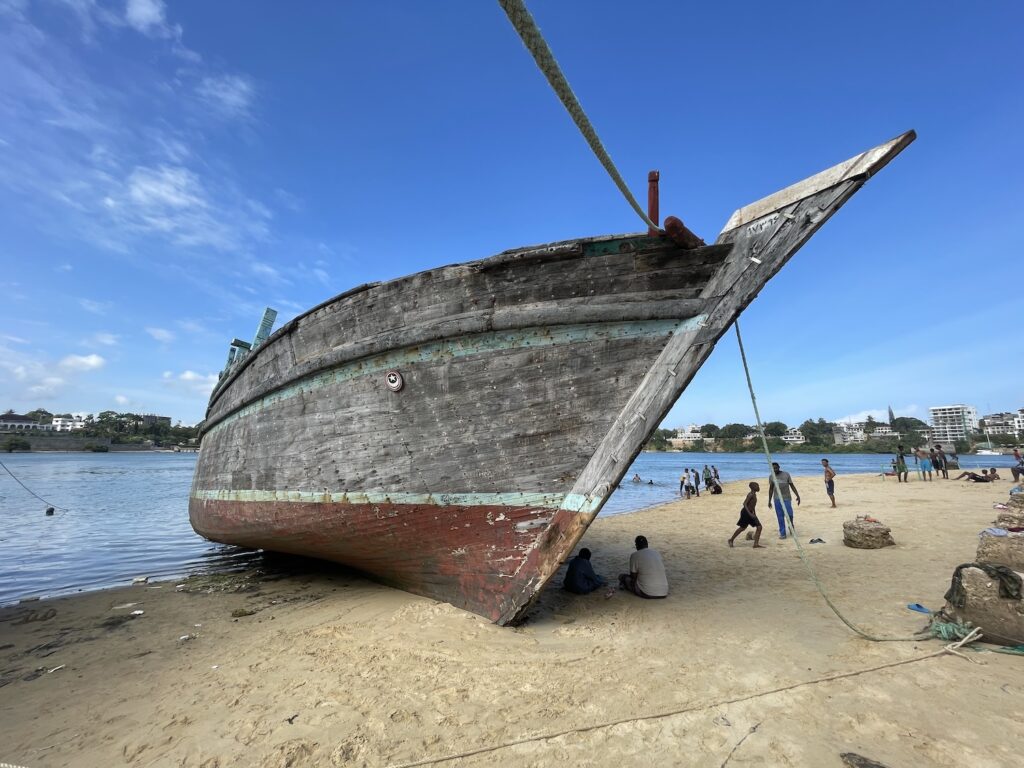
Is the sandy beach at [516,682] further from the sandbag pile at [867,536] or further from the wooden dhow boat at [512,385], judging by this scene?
the sandbag pile at [867,536]

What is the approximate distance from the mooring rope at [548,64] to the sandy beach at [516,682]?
9.70 feet

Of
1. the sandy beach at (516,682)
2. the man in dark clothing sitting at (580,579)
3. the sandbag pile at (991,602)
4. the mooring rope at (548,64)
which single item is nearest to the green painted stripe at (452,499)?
the sandy beach at (516,682)

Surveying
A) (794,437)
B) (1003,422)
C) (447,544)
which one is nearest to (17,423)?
(447,544)

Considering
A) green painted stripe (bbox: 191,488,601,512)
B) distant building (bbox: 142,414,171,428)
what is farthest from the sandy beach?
distant building (bbox: 142,414,171,428)

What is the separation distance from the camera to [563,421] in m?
3.76

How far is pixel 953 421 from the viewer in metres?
159

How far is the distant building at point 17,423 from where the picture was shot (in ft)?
314

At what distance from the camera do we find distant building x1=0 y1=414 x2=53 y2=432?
95750 millimetres

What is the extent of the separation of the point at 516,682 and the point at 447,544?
1355 mm

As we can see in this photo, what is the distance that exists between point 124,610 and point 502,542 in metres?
5.19

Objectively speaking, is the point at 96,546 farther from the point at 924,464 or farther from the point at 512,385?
the point at 924,464

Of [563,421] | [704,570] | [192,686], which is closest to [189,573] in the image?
[192,686]

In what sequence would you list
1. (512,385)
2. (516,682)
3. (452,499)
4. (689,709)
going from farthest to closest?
(452,499), (512,385), (516,682), (689,709)

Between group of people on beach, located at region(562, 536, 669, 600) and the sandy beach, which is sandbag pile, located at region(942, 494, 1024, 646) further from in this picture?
group of people on beach, located at region(562, 536, 669, 600)
